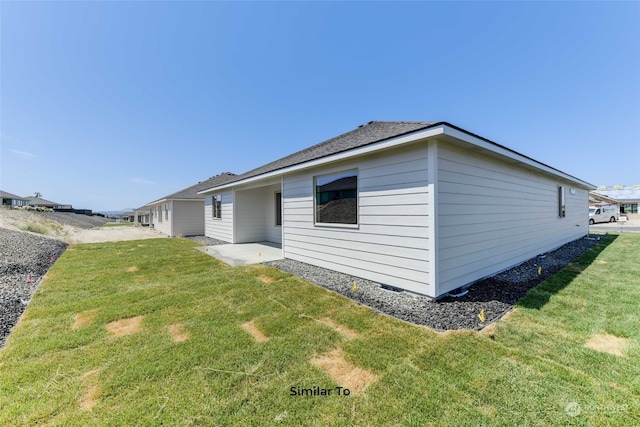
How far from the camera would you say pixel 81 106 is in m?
10.5

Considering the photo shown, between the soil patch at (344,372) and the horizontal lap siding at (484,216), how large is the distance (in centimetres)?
231

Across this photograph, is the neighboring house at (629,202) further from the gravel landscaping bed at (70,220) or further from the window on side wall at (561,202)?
the gravel landscaping bed at (70,220)

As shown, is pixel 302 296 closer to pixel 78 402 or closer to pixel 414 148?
pixel 78 402

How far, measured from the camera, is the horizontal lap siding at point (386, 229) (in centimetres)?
395

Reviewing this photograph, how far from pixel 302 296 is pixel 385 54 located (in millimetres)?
9215

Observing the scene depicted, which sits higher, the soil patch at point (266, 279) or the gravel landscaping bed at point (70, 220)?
the gravel landscaping bed at point (70, 220)

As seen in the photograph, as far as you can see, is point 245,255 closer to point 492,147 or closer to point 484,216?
point 484,216

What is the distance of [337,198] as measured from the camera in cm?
563

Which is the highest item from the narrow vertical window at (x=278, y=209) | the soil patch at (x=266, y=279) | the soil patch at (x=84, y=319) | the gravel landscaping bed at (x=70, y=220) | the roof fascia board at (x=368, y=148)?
the roof fascia board at (x=368, y=148)

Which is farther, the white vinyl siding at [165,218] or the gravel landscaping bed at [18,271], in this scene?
the white vinyl siding at [165,218]

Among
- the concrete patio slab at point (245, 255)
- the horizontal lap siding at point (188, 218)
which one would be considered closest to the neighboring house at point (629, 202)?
the concrete patio slab at point (245, 255)

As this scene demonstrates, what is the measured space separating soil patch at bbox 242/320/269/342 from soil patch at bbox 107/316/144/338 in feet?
4.48

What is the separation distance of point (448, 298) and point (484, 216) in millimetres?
2125

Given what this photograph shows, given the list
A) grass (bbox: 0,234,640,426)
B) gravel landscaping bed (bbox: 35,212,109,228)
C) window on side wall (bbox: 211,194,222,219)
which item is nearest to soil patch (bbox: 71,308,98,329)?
grass (bbox: 0,234,640,426)
